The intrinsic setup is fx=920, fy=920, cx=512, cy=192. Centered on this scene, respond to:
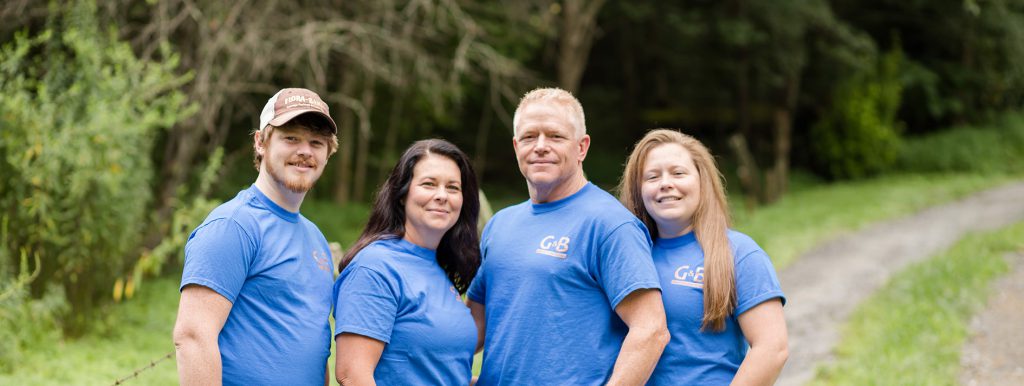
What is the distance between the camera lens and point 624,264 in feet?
10.2

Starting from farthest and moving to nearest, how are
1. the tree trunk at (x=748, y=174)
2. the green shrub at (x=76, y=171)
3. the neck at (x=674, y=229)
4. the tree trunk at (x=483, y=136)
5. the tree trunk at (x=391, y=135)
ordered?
the tree trunk at (x=483, y=136) < the tree trunk at (x=391, y=135) < the tree trunk at (x=748, y=174) < the green shrub at (x=76, y=171) < the neck at (x=674, y=229)

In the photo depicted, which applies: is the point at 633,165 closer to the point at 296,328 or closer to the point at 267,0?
the point at 296,328

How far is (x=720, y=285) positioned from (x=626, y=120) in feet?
77.8

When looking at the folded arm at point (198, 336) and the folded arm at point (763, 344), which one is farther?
Result: the folded arm at point (763, 344)

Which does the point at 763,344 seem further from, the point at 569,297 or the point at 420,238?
the point at 420,238

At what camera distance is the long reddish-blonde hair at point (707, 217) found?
3.17 m

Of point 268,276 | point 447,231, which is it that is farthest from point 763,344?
point 268,276

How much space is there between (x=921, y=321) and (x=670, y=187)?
19.8ft

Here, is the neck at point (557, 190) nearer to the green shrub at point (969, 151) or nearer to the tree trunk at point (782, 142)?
the tree trunk at point (782, 142)

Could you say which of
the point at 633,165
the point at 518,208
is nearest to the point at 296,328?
the point at 518,208

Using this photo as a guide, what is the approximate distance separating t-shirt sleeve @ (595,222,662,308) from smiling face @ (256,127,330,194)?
103cm

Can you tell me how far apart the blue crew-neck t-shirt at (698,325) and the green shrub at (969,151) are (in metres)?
21.1

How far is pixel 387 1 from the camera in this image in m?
12.0

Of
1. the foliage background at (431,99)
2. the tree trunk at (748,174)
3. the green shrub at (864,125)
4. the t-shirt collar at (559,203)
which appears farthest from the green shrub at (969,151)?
the t-shirt collar at (559,203)
